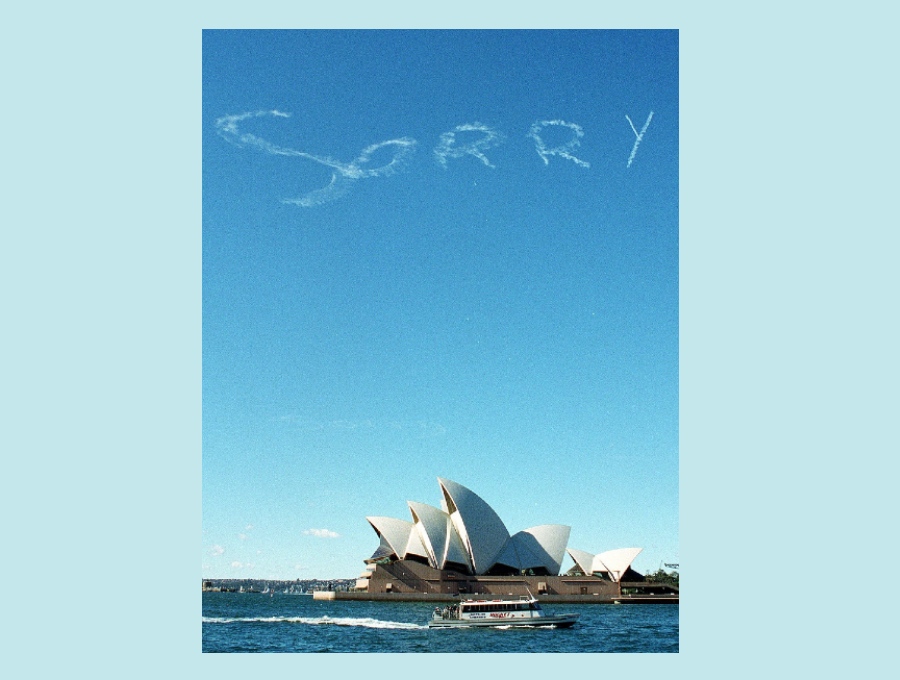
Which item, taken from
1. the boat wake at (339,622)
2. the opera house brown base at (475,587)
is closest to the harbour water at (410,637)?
the boat wake at (339,622)

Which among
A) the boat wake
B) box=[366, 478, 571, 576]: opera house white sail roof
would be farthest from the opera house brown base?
the boat wake

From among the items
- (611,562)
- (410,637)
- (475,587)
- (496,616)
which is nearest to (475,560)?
(475,587)

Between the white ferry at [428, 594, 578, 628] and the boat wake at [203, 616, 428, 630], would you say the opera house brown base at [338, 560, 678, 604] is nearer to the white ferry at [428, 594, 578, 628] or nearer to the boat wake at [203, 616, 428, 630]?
the boat wake at [203, 616, 428, 630]

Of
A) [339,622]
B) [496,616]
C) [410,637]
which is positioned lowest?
[339,622]

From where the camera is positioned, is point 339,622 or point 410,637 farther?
point 339,622

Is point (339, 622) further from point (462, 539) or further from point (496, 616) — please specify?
point (462, 539)

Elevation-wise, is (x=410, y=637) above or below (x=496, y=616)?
above

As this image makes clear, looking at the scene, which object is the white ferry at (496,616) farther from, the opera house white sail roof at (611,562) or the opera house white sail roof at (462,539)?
the opera house white sail roof at (611,562)
